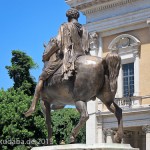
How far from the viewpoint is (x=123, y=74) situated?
25875 millimetres

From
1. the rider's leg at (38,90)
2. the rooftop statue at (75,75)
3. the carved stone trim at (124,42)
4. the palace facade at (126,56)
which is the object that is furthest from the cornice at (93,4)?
the rider's leg at (38,90)

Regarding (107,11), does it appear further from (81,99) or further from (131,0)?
(81,99)

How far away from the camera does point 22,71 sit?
96.6 feet

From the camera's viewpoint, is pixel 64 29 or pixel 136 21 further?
pixel 136 21

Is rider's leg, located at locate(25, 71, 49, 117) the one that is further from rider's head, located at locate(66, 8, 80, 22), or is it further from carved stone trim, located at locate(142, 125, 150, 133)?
carved stone trim, located at locate(142, 125, 150, 133)

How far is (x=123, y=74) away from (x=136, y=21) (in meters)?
2.83

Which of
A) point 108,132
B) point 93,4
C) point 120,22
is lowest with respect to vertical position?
point 108,132

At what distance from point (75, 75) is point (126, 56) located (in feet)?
62.5

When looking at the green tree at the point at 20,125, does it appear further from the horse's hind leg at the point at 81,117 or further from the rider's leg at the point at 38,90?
the horse's hind leg at the point at 81,117

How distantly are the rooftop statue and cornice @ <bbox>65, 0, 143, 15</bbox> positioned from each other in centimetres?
1925

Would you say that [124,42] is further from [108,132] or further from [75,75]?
[75,75]

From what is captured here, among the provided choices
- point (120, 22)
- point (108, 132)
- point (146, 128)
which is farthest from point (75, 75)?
point (120, 22)

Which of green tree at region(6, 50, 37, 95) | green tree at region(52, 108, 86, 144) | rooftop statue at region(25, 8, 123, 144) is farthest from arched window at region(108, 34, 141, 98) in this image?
rooftop statue at region(25, 8, 123, 144)

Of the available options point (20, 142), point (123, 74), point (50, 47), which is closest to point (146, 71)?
point (123, 74)
